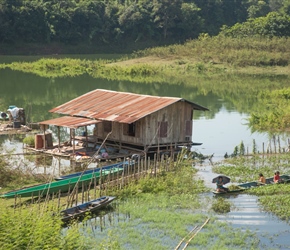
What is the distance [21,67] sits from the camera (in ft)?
200

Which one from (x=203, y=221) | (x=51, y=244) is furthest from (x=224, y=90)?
(x=51, y=244)

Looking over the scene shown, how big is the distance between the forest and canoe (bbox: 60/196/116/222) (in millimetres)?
50620

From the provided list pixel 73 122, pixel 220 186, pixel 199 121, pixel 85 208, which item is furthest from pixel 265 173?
pixel 199 121

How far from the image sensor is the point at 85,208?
19219 millimetres

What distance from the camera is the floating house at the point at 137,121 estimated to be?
2716 cm

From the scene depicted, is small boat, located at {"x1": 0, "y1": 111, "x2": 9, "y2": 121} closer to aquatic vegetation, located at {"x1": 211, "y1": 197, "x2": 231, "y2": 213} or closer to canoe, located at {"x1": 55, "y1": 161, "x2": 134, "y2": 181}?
canoe, located at {"x1": 55, "y1": 161, "x2": 134, "y2": 181}

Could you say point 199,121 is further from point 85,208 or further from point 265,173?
point 85,208

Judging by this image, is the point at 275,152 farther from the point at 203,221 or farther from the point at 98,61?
the point at 98,61

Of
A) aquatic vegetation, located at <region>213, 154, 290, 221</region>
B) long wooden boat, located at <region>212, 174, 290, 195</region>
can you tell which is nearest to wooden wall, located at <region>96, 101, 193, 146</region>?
aquatic vegetation, located at <region>213, 154, 290, 221</region>

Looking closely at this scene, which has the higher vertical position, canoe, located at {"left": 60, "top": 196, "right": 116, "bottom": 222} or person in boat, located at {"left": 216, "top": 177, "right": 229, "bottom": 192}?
person in boat, located at {"left": 216, "top": 177, "right": 229, "bottom": 192}

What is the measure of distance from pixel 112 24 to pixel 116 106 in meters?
53.0

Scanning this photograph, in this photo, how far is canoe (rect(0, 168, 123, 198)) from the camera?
65.5ft

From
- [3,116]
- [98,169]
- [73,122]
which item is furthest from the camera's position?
[3,116]

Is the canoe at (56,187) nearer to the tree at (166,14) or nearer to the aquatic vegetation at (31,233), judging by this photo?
the aquatic vegetation at (31,233)
